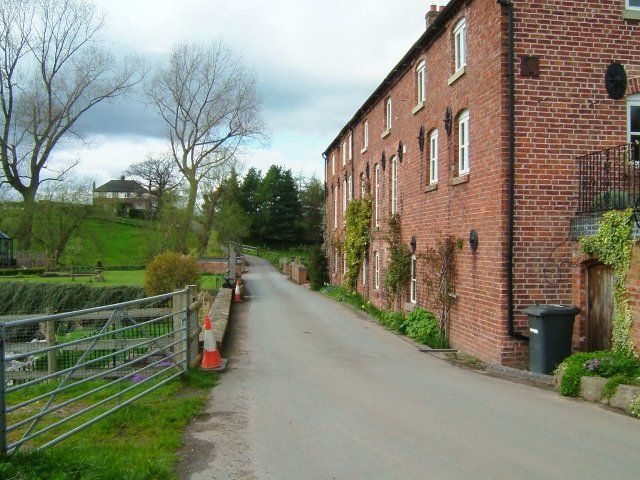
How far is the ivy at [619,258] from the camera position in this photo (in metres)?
8.86

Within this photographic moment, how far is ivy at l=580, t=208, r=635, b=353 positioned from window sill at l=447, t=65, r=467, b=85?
4712 mm

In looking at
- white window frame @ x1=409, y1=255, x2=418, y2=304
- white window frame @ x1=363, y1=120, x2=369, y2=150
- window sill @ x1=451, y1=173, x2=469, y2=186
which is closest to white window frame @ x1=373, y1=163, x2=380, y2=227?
white window frame @ x1=363, y1=120, x2=369, y2=150

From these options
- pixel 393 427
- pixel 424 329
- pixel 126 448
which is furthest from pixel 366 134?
pixel 126 448

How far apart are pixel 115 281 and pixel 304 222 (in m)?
44.4

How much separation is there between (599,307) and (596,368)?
1971 millimetres

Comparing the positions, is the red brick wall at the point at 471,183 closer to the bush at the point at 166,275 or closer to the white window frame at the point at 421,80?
the white window frame at the point at 421,80

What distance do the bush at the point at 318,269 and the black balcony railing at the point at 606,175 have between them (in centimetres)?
2378

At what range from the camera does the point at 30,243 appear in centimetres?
4869

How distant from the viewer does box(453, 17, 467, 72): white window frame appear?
12898 millimetres

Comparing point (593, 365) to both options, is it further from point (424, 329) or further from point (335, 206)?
point (335, 206)

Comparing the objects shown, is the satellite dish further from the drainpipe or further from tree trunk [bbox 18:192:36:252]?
tree trunk [bbox 18:192:36:252]

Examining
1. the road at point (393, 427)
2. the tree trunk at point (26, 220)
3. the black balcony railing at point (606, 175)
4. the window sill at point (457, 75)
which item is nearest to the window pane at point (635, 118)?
the black balcony railing at point (606, 175)

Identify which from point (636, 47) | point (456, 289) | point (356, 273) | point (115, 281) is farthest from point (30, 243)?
point (636, 47)

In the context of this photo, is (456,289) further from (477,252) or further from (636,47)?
(636,47)
